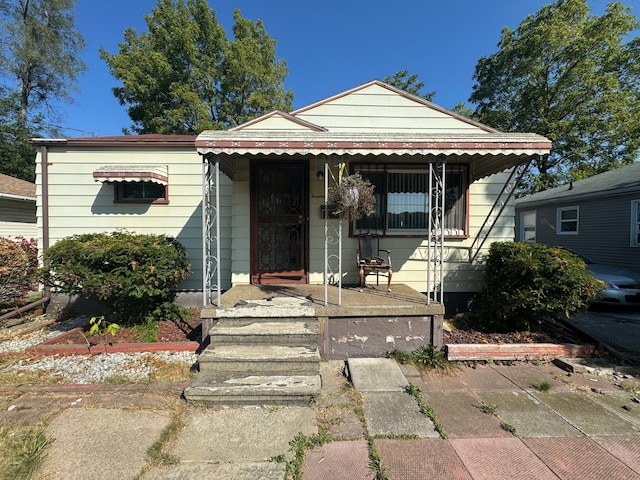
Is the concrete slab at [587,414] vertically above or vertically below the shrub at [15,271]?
below

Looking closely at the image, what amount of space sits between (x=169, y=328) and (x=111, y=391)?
1755mm

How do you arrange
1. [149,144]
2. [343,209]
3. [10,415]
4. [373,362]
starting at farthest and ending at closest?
[149,144] → [343,209] → [373,362] → [10,415]

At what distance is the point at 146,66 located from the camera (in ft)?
48.5

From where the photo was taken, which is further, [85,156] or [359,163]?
[85,156]

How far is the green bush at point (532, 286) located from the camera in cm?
385

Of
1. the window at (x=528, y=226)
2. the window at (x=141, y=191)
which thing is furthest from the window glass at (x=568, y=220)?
the window at (x=141, y=191)

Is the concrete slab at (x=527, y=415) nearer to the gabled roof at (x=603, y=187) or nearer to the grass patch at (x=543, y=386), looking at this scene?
the grass patch at (x=543, y=386)

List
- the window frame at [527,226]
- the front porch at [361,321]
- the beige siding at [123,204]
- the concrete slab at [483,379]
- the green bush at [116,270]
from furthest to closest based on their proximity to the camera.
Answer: the window frame at [527,226]
the beige siding at [123,204]
the green bush at [116,270]
the front porch at [361,321]
the concrete slab at [483,379]

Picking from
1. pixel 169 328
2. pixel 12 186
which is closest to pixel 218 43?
pixel 12 186

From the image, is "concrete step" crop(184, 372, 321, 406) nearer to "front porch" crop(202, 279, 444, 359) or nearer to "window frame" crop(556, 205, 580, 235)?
"front porch" crop(202, 279, 444, 359)

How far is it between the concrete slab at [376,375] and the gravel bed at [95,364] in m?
2.10

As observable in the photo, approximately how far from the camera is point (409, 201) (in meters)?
5.26

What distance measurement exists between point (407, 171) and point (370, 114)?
1.38 m

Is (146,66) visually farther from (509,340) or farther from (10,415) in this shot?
(509,340)
